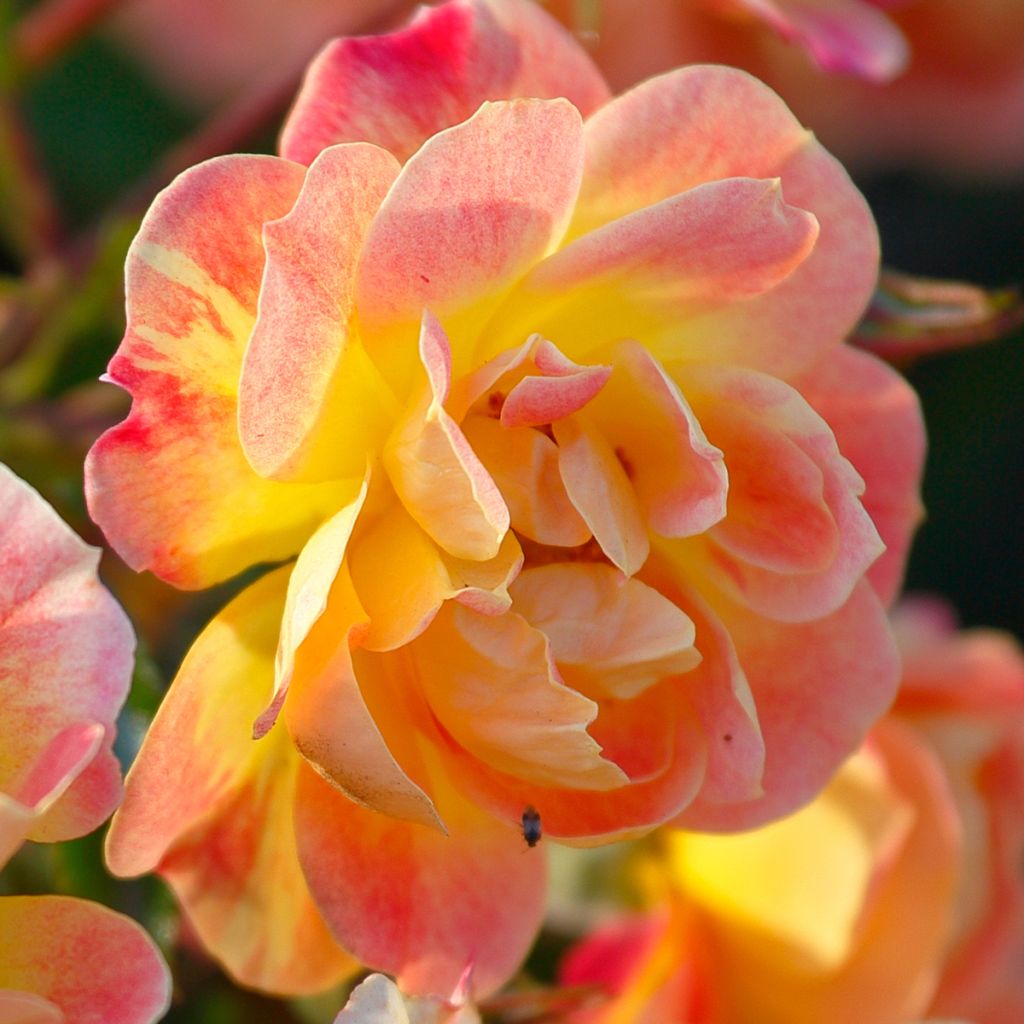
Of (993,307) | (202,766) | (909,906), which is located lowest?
(909,906)

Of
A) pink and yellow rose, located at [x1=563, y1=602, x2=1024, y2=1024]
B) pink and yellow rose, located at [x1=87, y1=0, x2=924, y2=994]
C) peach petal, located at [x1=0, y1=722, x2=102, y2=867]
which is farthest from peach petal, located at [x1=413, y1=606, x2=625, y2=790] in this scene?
pink and yellow rose, located at [x1=563, y1=602, x2=1024, y2=1024]

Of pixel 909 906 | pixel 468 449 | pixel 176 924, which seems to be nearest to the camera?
pixel 468 449

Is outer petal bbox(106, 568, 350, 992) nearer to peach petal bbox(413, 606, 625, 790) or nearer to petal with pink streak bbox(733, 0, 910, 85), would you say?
peach petal bbox(413, 606, 625, 790)

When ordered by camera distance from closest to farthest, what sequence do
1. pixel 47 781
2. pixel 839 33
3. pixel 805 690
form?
pixel 47 781
pixel 805 690
pixel 839 33

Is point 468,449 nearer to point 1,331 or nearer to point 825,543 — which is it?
point 825,543

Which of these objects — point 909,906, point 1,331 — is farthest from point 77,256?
point 909,906

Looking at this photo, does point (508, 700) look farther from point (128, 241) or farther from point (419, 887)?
point (128, 241)

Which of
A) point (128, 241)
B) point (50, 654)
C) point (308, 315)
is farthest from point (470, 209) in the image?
point (128, 241)
